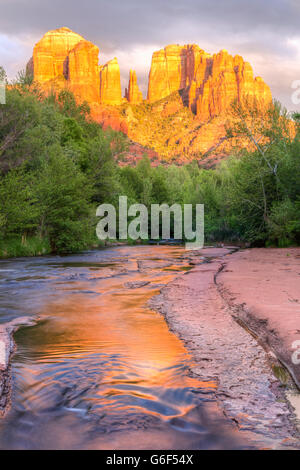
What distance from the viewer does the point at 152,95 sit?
200 meters

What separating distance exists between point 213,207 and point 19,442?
149ft

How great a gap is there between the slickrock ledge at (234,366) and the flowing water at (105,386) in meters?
0.20

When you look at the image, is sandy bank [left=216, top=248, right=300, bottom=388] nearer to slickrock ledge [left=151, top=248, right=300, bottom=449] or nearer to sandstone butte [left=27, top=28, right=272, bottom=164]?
slickrock ledge [left=151, top=248, right=300, bottom=449]

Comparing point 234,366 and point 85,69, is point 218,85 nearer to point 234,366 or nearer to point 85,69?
point 85,69

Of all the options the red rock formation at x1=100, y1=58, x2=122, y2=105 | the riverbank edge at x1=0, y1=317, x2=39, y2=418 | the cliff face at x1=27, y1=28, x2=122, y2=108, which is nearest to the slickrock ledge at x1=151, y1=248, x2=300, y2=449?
the riverbank edge at x1=0, y1=317, x2=39, y2=418

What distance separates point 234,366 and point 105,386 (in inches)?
72.8

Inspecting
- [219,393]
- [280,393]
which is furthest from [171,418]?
[280,393]

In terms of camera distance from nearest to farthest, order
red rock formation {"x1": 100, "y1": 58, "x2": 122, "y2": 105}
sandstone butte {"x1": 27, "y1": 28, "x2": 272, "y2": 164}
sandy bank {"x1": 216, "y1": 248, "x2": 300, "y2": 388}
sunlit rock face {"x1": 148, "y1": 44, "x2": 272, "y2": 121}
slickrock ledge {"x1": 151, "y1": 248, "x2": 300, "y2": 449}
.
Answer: slickrock ledge {"x1": 151, "y1": 248, "x2": 300, "y2": 449}, sandy bank {"x1": 216, "y1": 248, "x2": 300, "y2": 388}, sandstone butte {"x1": 27, "y1": 28, "x2": 272, "y2": 164}, sunlit rock face {"x1": 148, "y1": 44, "x2": 272, "y2": 121}, red rock formation {"x1": 100, "y1": 58, "x2": 122, "y2": 105}

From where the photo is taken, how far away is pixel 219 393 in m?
4.68

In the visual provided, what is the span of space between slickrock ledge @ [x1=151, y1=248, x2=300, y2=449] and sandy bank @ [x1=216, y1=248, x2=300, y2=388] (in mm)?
205

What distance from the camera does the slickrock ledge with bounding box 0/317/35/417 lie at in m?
4.59

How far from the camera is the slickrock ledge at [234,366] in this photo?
12.5 ft

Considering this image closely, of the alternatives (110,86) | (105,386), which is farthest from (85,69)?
(105,386)

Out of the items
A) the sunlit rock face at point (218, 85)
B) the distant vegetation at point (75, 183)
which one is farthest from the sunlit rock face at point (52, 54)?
the distant vegetation at point (75, 183)
